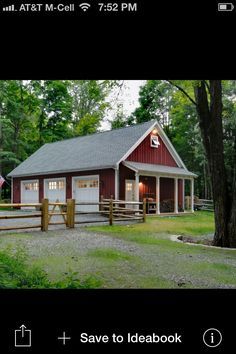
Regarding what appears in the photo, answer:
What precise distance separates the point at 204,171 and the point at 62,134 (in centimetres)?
1319

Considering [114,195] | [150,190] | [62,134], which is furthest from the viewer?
[62,134]

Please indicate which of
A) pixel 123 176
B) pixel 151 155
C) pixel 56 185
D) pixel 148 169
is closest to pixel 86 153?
pixel 56 185

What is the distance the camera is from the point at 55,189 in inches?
786

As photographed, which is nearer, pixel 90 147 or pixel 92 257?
pixel 92 257
